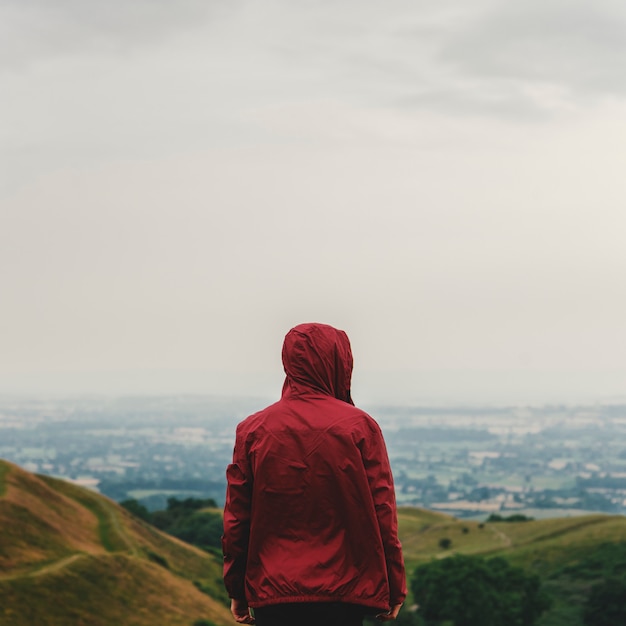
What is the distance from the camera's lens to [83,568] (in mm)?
65438

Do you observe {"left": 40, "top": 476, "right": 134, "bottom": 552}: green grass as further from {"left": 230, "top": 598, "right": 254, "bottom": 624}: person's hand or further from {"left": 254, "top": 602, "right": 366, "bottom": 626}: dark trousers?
{"left": 254, "top": 602, "right": 366, "bottom": 626}: dark trousers

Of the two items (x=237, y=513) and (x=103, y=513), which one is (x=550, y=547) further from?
(x=237, y=513)

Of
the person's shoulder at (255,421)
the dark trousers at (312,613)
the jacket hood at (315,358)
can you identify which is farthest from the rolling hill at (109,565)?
the jacket hood at (315,358)

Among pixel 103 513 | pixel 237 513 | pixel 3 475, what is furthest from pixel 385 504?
pixel 103 513

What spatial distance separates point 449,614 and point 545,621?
973 cm

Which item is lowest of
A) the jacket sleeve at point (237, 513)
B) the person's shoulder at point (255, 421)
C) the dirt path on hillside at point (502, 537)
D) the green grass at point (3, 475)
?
the dirt path on hillside at point (502, 537)

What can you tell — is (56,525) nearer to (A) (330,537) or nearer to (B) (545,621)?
(B) (545,621)

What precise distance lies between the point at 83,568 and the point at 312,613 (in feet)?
205

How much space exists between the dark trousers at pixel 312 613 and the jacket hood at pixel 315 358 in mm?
1409

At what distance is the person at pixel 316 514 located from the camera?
21.7 ft

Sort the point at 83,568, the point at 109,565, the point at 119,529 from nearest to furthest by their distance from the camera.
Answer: the point at 83,568 → the point at 109,565 → the point at 119,529

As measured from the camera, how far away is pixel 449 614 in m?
80.4

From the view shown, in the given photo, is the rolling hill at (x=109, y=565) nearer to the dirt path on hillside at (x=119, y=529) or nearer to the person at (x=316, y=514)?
the dirt path on hillside at (x=119, y=529)

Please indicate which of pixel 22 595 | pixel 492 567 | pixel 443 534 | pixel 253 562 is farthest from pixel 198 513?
pixel 253 562
